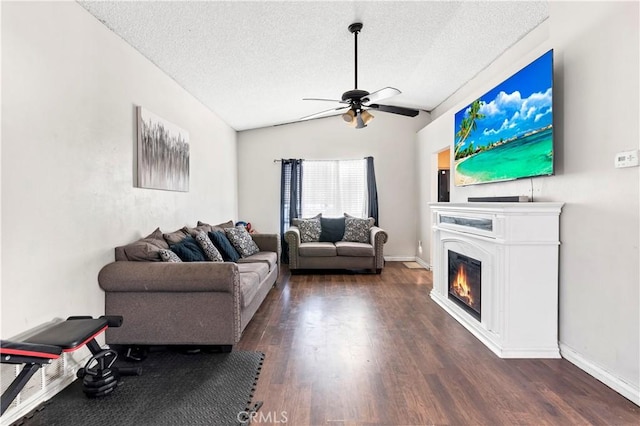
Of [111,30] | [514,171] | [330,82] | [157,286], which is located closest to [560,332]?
[514,171]

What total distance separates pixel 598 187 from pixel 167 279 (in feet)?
9.79

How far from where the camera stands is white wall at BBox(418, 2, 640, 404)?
1834mm

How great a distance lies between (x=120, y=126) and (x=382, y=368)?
9.02ft

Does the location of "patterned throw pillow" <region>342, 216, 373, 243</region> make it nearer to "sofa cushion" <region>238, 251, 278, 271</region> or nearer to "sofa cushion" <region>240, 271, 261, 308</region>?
"sofa cushion" <region>238, 251, 278, 271</region>

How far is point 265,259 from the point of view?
12.4 ft

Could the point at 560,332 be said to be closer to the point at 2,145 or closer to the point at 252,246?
the point at 252,246

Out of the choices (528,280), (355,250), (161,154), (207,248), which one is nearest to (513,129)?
(528,280)

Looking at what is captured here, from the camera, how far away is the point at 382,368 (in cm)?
219

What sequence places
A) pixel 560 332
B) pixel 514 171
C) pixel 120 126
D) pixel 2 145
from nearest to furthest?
pixel 2 145 < pixel 560 332 < pixel 120 126 < pixel 514 171

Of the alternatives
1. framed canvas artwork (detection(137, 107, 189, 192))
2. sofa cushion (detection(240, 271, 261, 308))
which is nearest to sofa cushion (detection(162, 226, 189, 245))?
framed canvas artwork (detection(137, 107, 189, 192))

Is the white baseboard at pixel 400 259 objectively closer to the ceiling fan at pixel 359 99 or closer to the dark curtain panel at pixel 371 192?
the dark curtain panel at pixel 371 192

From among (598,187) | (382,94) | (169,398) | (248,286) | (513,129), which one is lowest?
(169,398)

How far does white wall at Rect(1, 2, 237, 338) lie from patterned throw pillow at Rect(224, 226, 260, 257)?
113 cm

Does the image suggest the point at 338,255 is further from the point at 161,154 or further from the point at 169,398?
the point at 169,398
